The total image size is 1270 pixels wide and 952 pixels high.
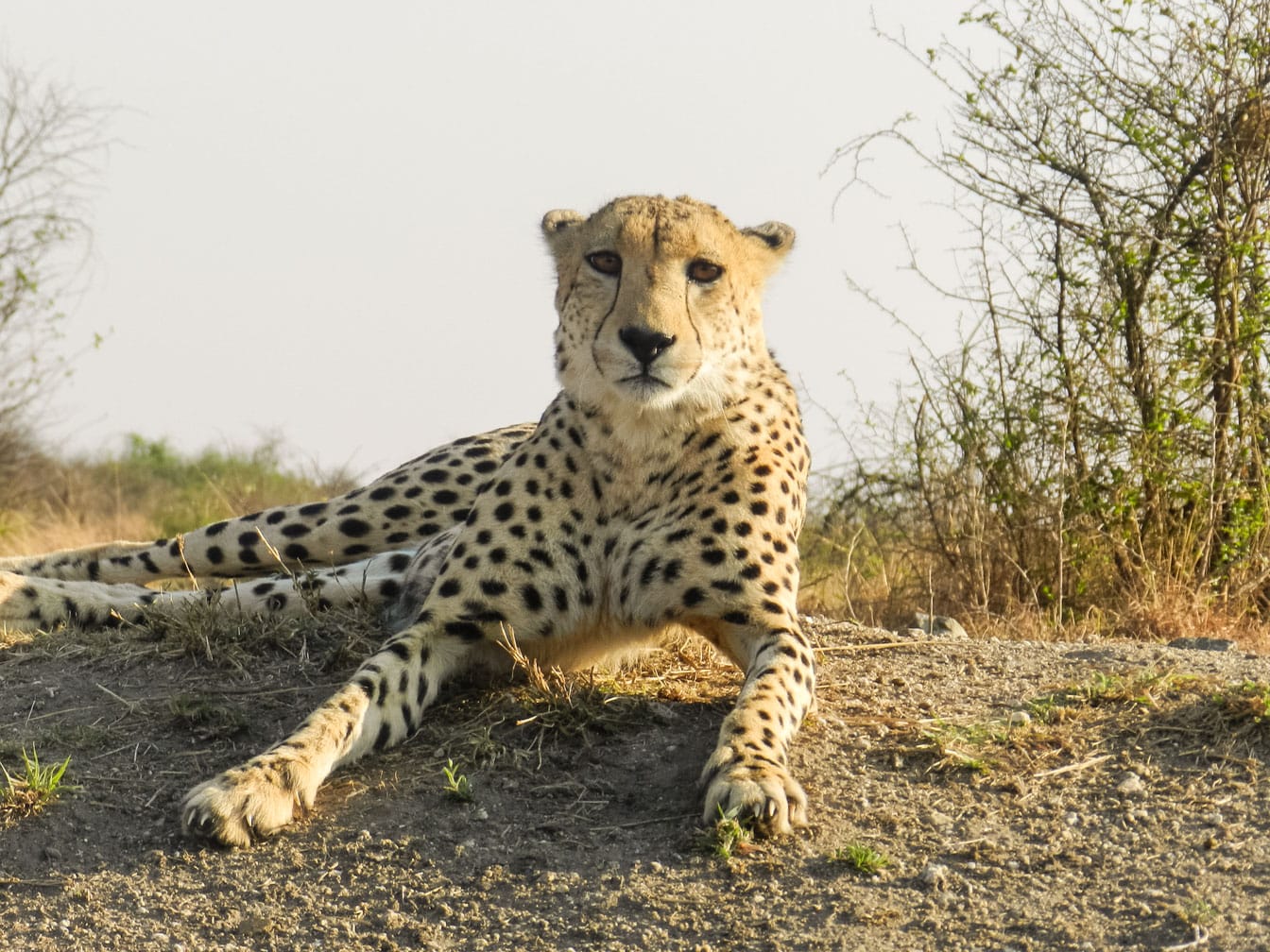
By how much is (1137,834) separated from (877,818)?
1.66ft

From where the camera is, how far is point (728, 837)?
2.77m

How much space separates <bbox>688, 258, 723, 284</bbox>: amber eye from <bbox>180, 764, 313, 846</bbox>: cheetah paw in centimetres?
140

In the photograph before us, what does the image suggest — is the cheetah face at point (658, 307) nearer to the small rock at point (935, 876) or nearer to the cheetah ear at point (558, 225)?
the cheetah ear at point (558, 225)

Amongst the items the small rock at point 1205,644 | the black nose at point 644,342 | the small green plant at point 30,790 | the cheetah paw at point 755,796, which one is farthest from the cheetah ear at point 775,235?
the small green plant at point 30,790

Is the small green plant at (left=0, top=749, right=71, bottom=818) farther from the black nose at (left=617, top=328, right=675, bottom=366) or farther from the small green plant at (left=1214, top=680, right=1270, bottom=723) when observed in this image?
the small green plant at (left=1214, top=680, right=1270, bottom=723)

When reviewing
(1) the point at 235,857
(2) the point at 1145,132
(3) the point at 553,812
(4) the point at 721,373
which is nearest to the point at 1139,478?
(2) the point at 1145,132

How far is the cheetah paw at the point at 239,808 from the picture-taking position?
2836 mm

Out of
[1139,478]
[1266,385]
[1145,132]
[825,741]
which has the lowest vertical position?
[825,741]

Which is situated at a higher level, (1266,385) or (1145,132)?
(1145,132)

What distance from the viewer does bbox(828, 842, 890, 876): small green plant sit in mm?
2744

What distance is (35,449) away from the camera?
10.9 metres

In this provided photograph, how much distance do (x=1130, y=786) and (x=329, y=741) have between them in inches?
65.2

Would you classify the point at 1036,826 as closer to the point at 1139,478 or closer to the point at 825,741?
the point at 825,741

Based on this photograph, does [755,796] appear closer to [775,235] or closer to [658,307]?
[658,307]
